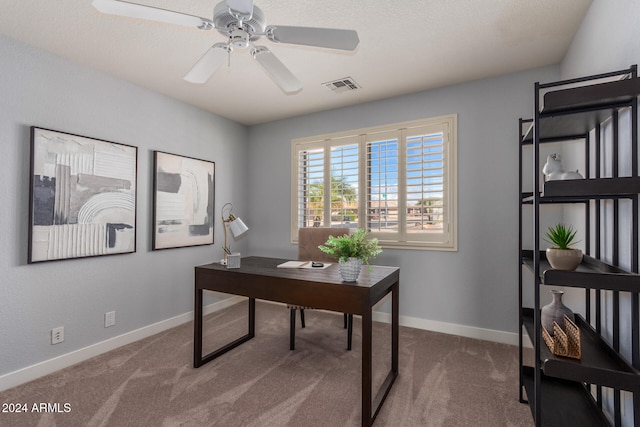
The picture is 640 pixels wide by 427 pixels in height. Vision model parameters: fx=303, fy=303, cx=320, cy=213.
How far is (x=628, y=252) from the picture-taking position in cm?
142

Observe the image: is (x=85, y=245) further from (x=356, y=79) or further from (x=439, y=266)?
(x=439, y=266)

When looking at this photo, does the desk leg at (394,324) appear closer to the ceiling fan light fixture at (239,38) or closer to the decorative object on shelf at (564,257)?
the decorative object on shelf at (564,257)

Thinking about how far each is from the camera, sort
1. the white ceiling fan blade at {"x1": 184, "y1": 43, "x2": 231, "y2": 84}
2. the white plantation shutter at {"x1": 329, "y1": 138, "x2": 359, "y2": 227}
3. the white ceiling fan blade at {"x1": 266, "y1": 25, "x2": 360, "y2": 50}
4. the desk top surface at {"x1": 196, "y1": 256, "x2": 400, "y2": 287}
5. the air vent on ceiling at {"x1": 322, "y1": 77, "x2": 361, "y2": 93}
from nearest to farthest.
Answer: the white ceiling fan blade at {"x1": 266, "y1": 25, "x2": 360, "y2": 50}
the white ceiling fan blade at {"x1": 184, "y1": 43, "x2": 231, "y2": 84}
the desk top surface at {"x1": 196, "y1": 256, "x2": 400, "y2": 287}
the air vent on ceiling at {"x1": 322, "y1": 77, "x2": 361, "y2": 93}
the white plantation shutter at {"x1": 329, "y1": 138, "x2": 359, "y2": 227}

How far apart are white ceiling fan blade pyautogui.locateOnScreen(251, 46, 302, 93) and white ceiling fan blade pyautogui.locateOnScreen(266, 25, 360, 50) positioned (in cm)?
11

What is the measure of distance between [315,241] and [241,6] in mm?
2185

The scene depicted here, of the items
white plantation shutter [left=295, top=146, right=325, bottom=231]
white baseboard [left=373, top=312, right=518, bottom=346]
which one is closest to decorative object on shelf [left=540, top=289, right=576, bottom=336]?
white baseboard [left=373, top=312, right=518, bottom=346]

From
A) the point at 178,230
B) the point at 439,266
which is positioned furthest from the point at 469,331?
the point at 178,230

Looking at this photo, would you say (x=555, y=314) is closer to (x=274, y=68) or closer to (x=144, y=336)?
(x=274, y=68)

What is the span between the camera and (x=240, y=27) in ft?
4.78

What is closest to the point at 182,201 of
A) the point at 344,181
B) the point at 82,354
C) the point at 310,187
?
the point at 310,187

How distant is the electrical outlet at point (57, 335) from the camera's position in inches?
93.3

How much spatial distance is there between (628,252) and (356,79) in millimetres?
2353

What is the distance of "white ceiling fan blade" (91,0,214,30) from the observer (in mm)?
1285

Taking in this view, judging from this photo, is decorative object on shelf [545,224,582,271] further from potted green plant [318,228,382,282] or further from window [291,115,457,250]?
window [291,115,457,250]
